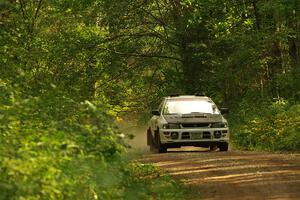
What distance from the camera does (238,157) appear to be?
57.7 feet

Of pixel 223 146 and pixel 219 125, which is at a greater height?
pixel 219 125

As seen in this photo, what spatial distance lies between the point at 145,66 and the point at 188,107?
52.5ft

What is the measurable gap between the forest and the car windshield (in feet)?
6.17

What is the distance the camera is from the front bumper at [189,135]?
20.0 meters

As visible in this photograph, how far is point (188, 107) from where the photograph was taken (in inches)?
829

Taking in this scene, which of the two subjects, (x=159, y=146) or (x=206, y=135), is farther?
(x=159, y=146)

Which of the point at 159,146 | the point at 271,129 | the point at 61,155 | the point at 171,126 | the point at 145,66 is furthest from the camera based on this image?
the point at 145,66

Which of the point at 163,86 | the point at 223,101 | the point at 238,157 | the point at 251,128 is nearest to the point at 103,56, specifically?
the point at 163,86

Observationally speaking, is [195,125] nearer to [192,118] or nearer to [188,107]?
[192,118]

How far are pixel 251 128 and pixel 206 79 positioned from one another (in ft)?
27.9

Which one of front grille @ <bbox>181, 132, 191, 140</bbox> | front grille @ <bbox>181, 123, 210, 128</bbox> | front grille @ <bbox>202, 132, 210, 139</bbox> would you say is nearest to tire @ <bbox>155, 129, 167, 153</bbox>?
front grille @ <bbox>181, 132, 191, 140</bbox>

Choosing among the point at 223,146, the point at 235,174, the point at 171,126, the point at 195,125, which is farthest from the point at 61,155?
the point at 223,146

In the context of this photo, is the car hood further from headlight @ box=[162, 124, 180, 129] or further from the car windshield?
the car windshield

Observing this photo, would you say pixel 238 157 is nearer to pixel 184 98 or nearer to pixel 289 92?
pixel 184 98
